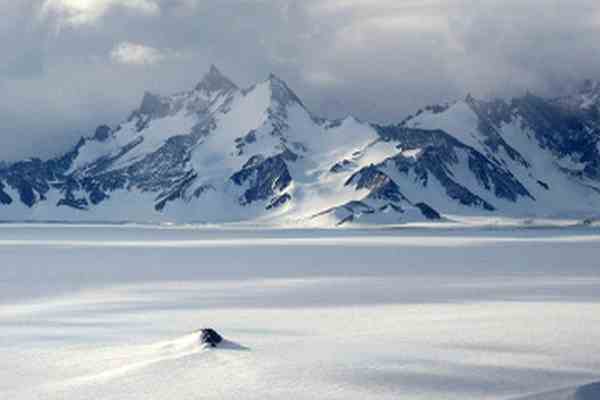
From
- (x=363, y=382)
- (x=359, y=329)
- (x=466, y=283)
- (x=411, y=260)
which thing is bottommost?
(x=363, y=382)

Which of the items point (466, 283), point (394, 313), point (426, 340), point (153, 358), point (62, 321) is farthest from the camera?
point (466, 283)

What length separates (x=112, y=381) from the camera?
1641 inches

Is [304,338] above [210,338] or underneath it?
above

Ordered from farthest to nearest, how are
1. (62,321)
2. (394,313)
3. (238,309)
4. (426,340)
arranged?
1. (238,309)
2. (394,313)
3. (62,321)
4. (426,340)

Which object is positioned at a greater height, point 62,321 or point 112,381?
point 62,321

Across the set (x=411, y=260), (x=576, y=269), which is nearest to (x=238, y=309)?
(x=576, y=269)

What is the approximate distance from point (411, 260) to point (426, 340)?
11302 centimetres

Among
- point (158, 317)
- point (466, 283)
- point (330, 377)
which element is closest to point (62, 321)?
point (158, 317)

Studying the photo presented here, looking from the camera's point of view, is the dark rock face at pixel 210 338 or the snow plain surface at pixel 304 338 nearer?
the snow plain surface at pixel 304 338

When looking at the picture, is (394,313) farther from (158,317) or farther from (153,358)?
(153,358)

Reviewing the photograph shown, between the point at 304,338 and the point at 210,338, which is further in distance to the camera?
the point at 304,338

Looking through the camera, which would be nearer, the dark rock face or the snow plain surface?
the snow plain surface

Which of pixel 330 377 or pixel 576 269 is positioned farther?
pixel 576 269

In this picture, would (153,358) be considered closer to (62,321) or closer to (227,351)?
(227,351)
